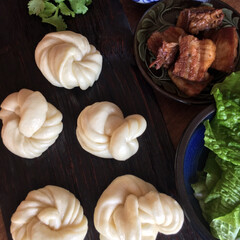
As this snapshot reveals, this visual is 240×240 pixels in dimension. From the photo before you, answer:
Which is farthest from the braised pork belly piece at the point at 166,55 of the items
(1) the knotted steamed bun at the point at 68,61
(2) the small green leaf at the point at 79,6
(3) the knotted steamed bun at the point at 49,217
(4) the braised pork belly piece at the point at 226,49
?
(3) the knotted steamed bun at the point at 49,217

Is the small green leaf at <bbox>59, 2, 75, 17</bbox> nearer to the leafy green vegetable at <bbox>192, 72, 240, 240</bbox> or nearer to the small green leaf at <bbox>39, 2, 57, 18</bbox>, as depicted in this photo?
the small green leaf at <bbox>39, 2, 57, 18</bbox>

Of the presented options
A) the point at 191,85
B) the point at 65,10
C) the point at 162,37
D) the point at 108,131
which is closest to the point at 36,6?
the point at 65,10

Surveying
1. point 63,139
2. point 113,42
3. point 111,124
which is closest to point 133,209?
point 111,124

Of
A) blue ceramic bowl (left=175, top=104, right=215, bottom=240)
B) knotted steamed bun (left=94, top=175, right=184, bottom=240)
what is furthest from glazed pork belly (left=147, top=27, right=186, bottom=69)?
knotted steamed bun (left=94, top=175, right=184, bottom=240)

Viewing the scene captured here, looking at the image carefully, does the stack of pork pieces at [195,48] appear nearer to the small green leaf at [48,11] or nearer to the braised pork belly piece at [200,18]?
the braised pork belly piece at [200,18]

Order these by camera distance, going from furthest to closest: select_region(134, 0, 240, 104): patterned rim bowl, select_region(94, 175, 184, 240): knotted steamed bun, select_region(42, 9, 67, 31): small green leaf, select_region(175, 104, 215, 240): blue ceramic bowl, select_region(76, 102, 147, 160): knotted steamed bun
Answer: select_region(42, 9, 67, 31): small green leaf → select_region(134, 0, 240, 104): patterned rim bowl → select_region(76, 102, 147, 160): knotted steamed bun → select_region(94, 175, 184, 240): knotted steamed bun → select_region(175, 104, 215, 240): blue ceramic bowl

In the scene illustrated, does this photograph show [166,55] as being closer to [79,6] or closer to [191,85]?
[191,85]
